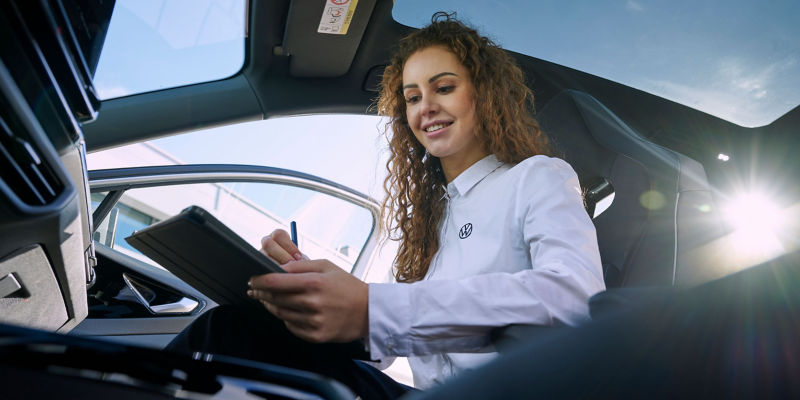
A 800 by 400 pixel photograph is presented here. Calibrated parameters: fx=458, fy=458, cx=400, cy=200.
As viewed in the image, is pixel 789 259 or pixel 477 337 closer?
pixel 789 259

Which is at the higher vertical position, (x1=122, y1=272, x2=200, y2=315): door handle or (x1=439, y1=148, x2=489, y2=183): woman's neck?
(x1=439, y1=148, x2=489, y2=183): woman's neck

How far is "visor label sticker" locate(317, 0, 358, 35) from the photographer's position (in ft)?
5.89

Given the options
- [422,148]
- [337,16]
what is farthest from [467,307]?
[337,16]

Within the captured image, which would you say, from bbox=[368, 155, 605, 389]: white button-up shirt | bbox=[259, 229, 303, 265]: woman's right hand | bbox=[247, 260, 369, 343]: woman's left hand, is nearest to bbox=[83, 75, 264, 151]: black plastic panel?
bbox=[259, 229, 303, 265]: woman's right hand

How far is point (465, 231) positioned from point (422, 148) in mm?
544

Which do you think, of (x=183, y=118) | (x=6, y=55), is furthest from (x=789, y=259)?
(x=183, y=118)

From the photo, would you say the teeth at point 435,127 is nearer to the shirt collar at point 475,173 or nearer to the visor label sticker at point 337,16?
the shirt collar at point 475,173

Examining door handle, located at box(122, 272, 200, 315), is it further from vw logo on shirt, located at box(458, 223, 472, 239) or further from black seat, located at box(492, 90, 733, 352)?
black seat, located at box(492, 90, 733, 352)

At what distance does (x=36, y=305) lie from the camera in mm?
784

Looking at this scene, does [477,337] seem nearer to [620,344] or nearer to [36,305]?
[620,344]

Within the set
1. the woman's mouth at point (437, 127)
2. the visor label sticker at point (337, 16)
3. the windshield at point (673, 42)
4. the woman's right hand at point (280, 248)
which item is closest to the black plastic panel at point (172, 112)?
the visor label sticker at point (337, 16)

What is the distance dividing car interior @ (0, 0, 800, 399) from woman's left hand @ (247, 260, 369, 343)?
156 millimetres

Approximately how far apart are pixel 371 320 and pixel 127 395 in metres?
0.33

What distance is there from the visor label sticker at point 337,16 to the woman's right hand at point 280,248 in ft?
3.78
